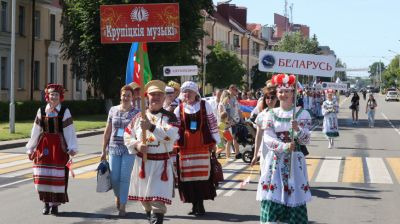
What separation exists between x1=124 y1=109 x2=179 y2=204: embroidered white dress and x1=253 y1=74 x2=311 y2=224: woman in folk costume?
1166 millimetres

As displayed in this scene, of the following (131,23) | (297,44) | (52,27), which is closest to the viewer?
(131,23)

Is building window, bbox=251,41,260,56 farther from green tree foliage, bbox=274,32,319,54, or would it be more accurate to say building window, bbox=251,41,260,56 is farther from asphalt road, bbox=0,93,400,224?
asphalt road, bbox=0,93,400,224

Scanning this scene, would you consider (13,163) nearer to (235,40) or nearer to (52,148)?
(52,148)

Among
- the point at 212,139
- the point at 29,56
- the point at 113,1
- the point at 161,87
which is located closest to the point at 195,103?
the point at 212,139

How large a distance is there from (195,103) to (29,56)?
3903 centimetres

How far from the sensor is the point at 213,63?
59.8 meters

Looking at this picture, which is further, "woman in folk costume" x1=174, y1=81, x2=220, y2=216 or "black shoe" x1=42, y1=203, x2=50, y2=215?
"black shoe" x1=42, y1=203, x2=50, y2=215

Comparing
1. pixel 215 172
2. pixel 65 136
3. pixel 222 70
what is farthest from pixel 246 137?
pixel 222 70

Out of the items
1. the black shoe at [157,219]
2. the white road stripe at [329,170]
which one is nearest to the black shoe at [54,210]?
the black shoe at [157,219]

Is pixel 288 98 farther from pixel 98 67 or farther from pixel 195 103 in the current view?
pixel 98 67

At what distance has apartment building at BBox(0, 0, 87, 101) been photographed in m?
44.9

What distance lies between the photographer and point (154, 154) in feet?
28.5

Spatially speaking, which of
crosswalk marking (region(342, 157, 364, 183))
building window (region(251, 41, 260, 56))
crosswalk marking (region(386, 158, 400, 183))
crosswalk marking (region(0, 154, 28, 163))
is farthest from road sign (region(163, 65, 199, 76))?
building window (region(251, 41, 260, 56))

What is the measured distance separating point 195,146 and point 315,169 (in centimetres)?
692
